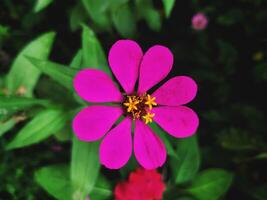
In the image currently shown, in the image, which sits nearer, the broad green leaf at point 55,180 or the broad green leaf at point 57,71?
the broad green leaf at point 57,71

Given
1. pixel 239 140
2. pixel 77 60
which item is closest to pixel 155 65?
pixel 77 60

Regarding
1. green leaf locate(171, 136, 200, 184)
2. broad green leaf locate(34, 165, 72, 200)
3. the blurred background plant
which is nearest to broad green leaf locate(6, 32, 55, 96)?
the blurred background plant

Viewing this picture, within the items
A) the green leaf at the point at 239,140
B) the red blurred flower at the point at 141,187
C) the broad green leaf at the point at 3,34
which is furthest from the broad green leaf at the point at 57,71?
the green leaf at the point at 239,140

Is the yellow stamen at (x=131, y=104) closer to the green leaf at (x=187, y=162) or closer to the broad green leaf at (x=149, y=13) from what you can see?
the green leaf at (x=187, y=162)

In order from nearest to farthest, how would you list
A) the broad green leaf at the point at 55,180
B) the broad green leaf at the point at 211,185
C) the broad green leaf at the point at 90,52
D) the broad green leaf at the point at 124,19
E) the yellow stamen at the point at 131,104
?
the yellow stamen at the point at 131,104
the broad green leaf at the point at 90,52
the broad green leaf at the point at 55,180
the broad green leaf at the point at 211,185
the broad green leaf at the point at 124,19

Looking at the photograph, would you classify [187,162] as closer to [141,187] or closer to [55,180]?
[141,187]

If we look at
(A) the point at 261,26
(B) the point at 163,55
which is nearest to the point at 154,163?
(B) the point at 163,55
